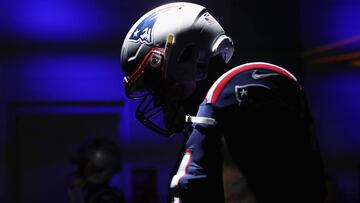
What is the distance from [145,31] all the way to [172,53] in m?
0.11

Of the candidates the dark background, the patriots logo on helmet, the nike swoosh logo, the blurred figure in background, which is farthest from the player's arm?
the dark background

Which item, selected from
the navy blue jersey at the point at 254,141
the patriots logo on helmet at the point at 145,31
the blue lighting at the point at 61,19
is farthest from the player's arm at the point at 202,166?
the blue lighting at the point at 61,19

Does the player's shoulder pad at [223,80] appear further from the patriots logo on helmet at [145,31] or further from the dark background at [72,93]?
the dark background at [72,93]

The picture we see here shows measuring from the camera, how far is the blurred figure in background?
9.98 feet

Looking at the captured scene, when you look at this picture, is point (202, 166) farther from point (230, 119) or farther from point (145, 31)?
point (145, 31)

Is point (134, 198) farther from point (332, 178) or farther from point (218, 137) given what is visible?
point (218, 137)

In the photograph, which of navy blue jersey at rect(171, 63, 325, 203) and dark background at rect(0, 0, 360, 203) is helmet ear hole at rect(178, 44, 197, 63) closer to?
navy blue jersey at rect(171, 63, 325, 203)

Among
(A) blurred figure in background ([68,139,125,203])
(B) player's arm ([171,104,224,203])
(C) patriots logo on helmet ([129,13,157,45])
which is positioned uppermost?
(C) patriots logo on helmet ([129,13,157,45])

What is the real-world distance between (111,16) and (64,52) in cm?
35

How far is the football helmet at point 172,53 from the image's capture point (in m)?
1.57

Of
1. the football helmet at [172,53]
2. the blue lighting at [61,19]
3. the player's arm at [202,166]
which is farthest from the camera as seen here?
the blue lighting at [61,19]

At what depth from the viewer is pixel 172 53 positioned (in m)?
1.56

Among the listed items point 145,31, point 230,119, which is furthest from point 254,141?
point 145,31

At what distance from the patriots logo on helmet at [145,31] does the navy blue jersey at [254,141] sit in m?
0.29
